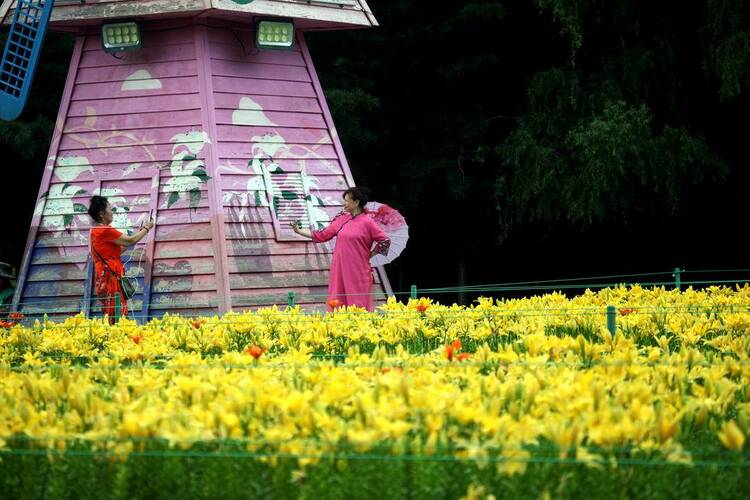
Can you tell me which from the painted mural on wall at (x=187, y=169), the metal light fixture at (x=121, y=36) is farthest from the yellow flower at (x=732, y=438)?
the metal light fixture at (x=121, y=36)

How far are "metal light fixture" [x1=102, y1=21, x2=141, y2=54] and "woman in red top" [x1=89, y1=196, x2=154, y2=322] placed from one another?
3.41 metres

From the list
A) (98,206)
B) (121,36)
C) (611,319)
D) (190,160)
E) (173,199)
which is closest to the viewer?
(611,319)

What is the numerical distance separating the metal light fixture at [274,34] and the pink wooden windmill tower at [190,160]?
0.6 inches

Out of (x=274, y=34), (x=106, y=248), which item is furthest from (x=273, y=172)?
(x=106, y=248)

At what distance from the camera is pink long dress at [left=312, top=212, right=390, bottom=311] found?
11422mm

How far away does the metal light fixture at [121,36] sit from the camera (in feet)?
45.4

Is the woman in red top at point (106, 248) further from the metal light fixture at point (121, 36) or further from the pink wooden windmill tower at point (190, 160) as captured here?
the metal light fixture at point (121, 36)

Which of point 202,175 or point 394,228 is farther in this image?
point 202,175

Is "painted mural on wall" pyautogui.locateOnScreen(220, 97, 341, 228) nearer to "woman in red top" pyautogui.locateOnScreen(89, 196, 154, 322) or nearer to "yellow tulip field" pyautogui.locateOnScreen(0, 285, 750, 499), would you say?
"woman in red top" pyautogui.locateOnScreen(89, 196, 154, 322)

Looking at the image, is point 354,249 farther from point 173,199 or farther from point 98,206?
point 173,199

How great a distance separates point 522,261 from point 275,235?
32.6 ft

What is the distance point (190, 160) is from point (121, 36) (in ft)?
5.51

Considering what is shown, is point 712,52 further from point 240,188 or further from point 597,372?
point 597,372

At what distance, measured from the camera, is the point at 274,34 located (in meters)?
14.1
